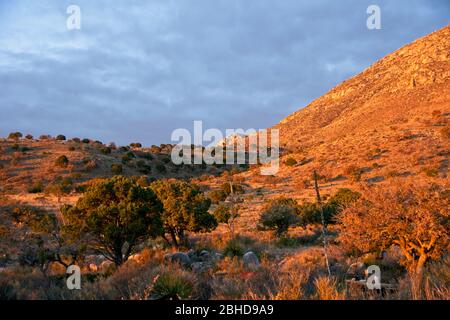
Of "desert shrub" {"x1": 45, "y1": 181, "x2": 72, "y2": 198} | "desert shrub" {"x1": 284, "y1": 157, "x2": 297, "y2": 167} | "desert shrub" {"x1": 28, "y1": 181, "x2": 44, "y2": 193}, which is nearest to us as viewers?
"desert shrub" {"x1": 45, "y1": 181, "x2": 72, "y2": 198}

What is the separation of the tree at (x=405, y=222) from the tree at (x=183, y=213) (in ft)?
35.4

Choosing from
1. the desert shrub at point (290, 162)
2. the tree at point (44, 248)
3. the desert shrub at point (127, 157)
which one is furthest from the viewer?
the desert shrub at point (127, 157)

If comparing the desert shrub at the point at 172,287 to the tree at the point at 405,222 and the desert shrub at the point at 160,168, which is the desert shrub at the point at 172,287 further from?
the desert shrub at the point at 160,168

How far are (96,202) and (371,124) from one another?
5287cm

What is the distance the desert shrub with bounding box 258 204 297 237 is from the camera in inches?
1021

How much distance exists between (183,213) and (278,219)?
7587 mm

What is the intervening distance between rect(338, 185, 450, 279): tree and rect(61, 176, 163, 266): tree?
864 centimetres

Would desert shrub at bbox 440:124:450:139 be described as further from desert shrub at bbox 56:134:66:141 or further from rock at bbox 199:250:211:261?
desert shrub at bbox 56:134:66:141

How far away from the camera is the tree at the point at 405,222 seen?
37.1ft

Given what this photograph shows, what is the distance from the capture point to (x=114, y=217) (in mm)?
16141

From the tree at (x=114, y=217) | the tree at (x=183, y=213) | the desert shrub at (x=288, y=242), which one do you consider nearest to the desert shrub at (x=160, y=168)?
the tree at (x=183, y=213)

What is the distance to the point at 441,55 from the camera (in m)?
71.4

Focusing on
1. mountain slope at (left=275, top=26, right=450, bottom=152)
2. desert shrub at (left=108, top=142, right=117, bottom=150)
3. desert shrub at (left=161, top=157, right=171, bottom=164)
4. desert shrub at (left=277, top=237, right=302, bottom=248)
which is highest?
mountain slope at (left=275, top=26, right=450, bottom=152)

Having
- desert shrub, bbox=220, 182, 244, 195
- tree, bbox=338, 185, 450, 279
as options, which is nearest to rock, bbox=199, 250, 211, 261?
tree, bbox=338, 185, 450, 279
